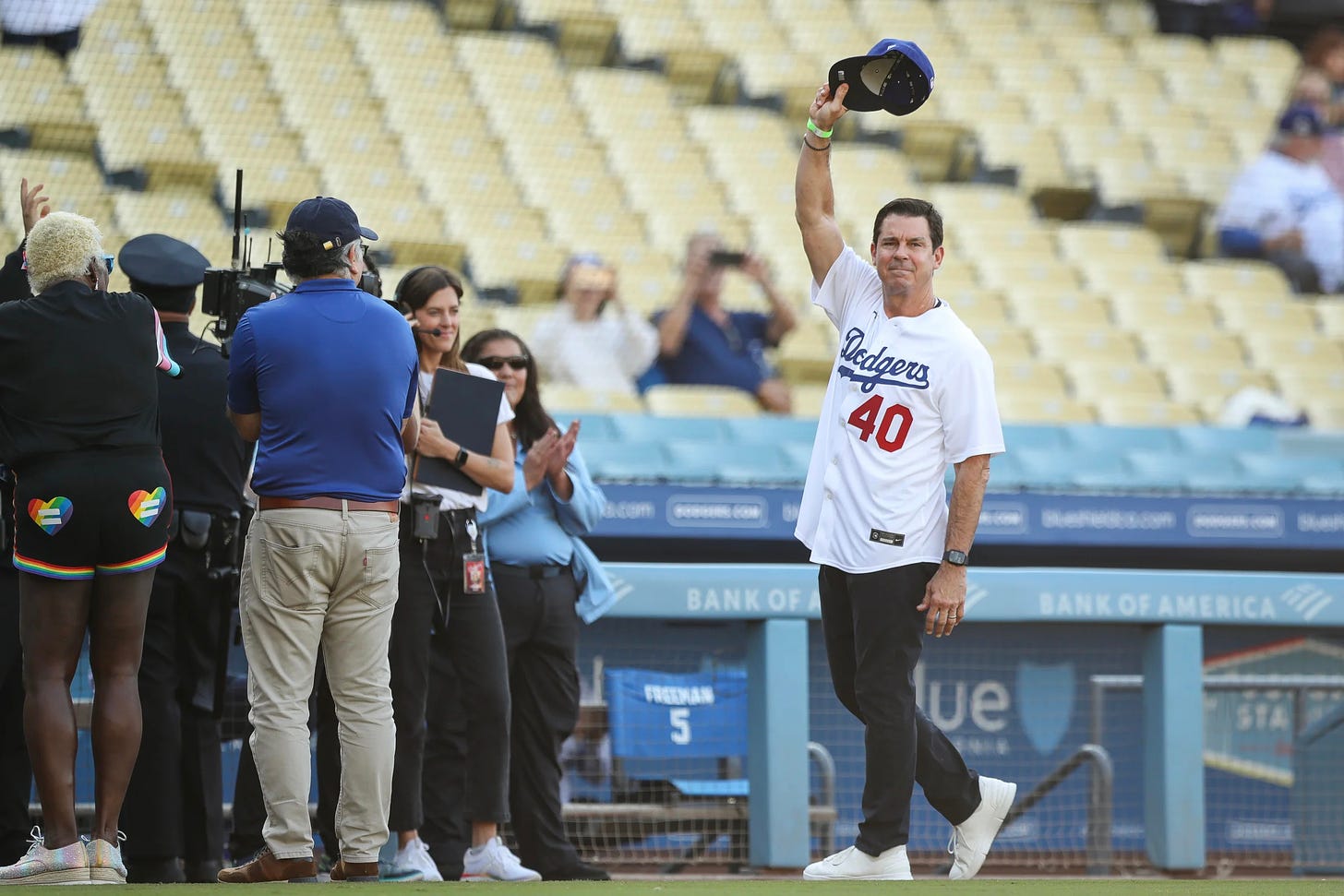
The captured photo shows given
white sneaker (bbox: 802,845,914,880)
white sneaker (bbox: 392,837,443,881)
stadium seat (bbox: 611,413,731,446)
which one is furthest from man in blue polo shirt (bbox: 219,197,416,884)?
stadium seat (bbox: 611,413,731,446)

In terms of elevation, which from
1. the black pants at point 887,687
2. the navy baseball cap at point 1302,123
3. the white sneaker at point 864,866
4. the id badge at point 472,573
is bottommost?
the white sneaker at point 864,866

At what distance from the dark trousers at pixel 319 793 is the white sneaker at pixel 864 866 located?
1.27 meters

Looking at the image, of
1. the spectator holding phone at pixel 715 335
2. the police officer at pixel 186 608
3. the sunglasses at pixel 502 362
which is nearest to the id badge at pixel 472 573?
the police officer at pixel 186 608

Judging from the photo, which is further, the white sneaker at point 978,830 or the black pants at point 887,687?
the white sneaker at point 978,830

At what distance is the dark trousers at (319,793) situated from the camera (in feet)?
14.4

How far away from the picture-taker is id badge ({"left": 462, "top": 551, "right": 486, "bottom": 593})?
451 cm

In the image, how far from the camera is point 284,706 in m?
3.68

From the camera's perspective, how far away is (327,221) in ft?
12.4

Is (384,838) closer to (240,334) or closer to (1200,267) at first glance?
(240,334)

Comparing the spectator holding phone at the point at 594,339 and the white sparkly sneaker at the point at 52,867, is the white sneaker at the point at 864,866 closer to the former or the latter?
the white sparkly sneaker at the point at 52,867

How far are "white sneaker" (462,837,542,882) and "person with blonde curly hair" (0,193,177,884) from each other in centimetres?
112

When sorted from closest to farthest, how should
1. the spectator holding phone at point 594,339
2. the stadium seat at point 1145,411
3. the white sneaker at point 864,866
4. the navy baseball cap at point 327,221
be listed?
the navy baseball cap at point 327,221, the white sneaker at point 864,866, the spectator holding phone at point 594,339, the stadium seat at point 1145,411

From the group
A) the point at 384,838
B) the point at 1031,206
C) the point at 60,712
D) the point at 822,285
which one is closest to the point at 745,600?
the point at 822,285

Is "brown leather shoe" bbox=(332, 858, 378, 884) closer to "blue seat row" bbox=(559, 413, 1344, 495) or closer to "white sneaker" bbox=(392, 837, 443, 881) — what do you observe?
"white sneaker" bbox=(392, 837, 443, 881)
